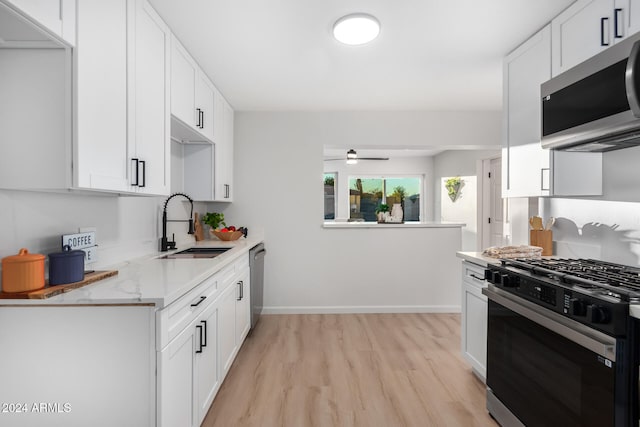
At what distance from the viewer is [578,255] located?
228 cm

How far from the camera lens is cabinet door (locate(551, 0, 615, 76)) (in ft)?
5.74

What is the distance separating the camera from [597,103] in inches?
63.5

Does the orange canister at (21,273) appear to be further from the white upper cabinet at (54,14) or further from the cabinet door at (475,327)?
the cabinet door at (475,327)

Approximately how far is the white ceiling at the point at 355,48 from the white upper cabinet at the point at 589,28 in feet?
0.34

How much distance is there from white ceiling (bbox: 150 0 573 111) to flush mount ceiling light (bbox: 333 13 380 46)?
4 centimetres

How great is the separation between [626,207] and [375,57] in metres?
1.84

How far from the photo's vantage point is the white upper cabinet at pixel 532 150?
211 centimetres

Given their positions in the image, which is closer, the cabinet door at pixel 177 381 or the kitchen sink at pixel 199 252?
the cabinet door at pixel 177 381

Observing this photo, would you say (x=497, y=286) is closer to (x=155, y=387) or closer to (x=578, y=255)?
(x=578, y=255)

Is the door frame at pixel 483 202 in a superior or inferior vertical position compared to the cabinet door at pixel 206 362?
superior

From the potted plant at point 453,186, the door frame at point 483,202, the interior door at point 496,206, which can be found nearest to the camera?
the interior door at point 496,206

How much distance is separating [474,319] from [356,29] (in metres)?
2.10

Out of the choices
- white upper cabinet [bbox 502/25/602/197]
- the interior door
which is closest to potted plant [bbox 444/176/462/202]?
the interior door

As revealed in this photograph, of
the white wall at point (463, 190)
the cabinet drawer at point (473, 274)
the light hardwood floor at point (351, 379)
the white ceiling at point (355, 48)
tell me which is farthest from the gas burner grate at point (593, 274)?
the white wall at point (463, 190)
